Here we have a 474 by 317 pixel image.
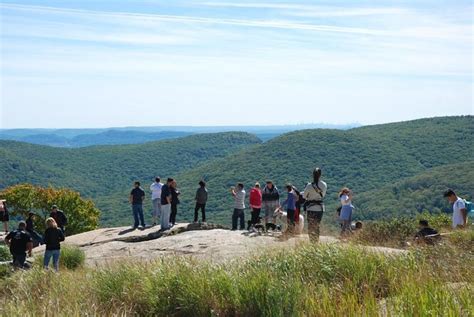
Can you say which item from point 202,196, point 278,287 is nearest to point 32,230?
point 202,196

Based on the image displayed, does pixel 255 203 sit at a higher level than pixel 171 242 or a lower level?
higher

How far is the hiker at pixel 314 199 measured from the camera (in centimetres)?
1345

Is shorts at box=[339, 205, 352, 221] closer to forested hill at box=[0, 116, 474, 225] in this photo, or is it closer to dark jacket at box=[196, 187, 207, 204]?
dark jacket at box=[196, 187, 207, 204]

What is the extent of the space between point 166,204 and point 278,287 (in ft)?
41.3

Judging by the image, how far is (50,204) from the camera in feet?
141

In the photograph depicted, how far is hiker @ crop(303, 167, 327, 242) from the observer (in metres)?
13.5

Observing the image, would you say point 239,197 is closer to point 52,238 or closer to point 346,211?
point 346,211

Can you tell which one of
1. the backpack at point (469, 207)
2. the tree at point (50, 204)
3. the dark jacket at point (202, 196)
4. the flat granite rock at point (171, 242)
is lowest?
the tree at point (50, 204)

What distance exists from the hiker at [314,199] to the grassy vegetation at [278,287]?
3966 mm

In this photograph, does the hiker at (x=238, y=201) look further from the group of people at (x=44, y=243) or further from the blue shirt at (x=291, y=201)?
the group of people at (x=44, y=243)

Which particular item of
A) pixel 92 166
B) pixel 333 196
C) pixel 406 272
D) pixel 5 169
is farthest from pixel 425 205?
pixel 92 166

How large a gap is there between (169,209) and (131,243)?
1.70 metres

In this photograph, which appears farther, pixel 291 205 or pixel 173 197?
pixel 173 197

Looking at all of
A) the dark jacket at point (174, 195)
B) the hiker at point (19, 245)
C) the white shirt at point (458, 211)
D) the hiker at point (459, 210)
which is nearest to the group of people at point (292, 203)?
the dark jacket at point (174, 195)
